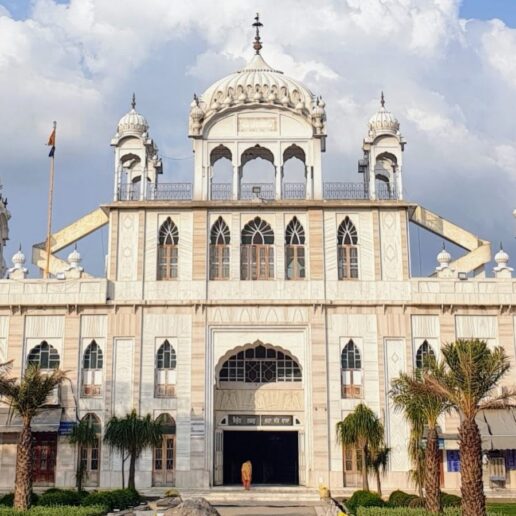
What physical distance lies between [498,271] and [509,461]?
8.14m

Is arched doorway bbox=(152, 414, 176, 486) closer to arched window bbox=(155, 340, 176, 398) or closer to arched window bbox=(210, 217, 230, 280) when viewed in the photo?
arched window bbox=(155, 340, 176, 398)

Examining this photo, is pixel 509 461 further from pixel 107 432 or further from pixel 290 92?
pixel 290 92

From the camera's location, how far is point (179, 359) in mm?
35312

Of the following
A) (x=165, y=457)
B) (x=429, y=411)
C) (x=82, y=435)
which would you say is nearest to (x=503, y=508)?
(x=429, y=411)

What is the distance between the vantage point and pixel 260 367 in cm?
3675

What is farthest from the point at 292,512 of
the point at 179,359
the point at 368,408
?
the point at 179,359

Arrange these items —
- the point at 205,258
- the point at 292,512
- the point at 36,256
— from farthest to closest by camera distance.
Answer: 1. the point at 36,256
2. the point at 205,258
3. the point at 292,512

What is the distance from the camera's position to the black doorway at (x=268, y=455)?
1531 inches

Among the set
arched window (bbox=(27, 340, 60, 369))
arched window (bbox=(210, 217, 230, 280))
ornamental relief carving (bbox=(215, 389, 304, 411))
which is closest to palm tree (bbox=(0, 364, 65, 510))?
arched window (bbox=(27, 340, 60, 369))

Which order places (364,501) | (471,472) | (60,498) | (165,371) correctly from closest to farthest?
(471,472) < (60,498) < (364,501) < (165,371)

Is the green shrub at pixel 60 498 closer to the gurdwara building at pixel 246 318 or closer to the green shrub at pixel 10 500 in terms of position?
the green shrub at pixel 10 500

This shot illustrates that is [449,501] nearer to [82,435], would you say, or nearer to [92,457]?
[82,435]

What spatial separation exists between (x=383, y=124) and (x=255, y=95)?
603 centimetres

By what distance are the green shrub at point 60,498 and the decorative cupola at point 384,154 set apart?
18578 mm
